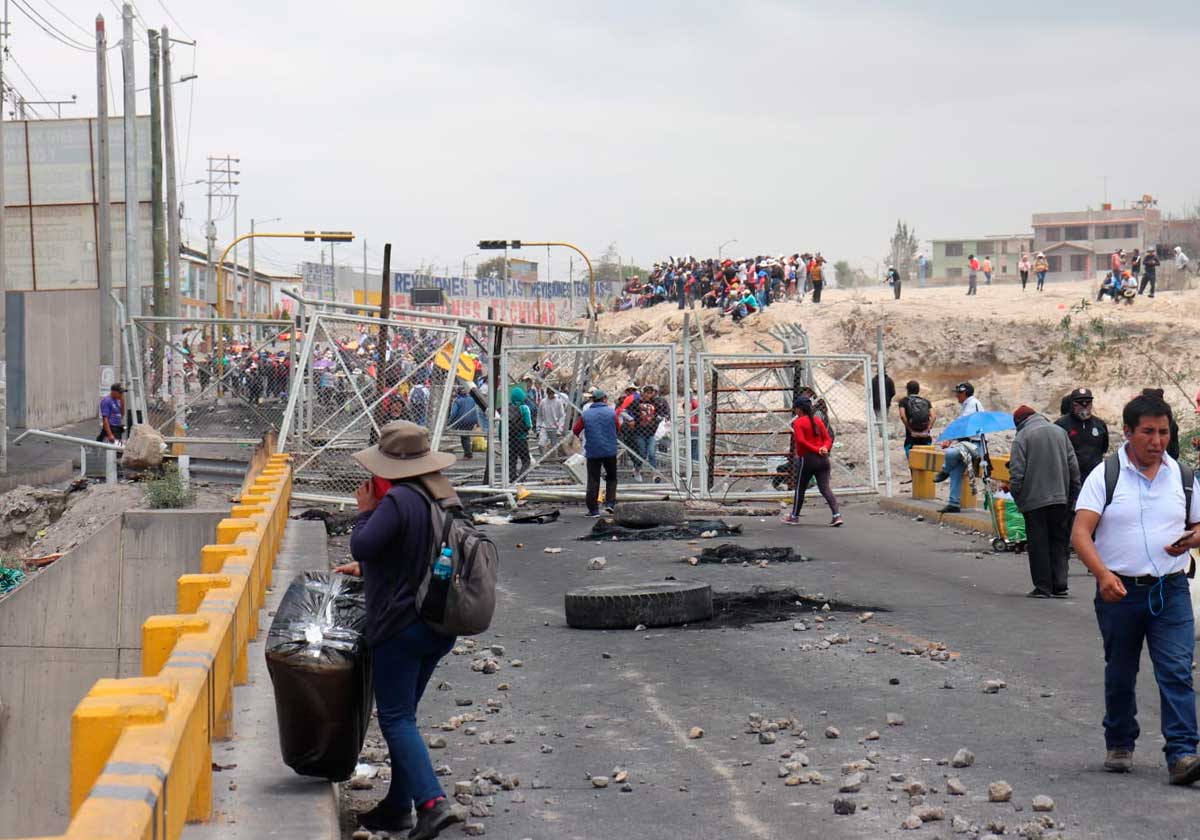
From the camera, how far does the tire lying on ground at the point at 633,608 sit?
12.0 meters

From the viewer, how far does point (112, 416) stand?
95.7 feet

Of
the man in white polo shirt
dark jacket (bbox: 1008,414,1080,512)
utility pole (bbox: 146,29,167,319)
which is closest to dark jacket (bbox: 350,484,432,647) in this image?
the man in white polo shirt

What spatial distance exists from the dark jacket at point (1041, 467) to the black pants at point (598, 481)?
8931mm

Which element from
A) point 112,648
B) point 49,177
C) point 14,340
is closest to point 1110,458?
point 112,648

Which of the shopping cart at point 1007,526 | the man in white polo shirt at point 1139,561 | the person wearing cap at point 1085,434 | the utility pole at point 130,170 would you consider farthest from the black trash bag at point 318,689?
the utility pole at point 130,170

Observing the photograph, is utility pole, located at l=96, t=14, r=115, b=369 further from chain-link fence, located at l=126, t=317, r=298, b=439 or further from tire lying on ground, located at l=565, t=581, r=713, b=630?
tire lying on ground, located at l=565, t=581, r=713, b=630

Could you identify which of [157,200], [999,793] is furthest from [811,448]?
[157,200]

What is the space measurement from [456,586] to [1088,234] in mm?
139555

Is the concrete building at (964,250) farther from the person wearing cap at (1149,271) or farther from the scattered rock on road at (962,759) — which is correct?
the scattered rock on road at (962,759)

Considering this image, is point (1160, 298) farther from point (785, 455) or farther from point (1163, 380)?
point (785, 455)

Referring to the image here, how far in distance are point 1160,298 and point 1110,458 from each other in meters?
49.1

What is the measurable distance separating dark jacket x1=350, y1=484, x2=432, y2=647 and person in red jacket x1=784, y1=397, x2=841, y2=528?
14.5 m

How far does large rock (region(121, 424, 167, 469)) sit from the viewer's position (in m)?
24.3

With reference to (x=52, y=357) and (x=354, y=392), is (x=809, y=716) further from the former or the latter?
(x=52, y=357)
